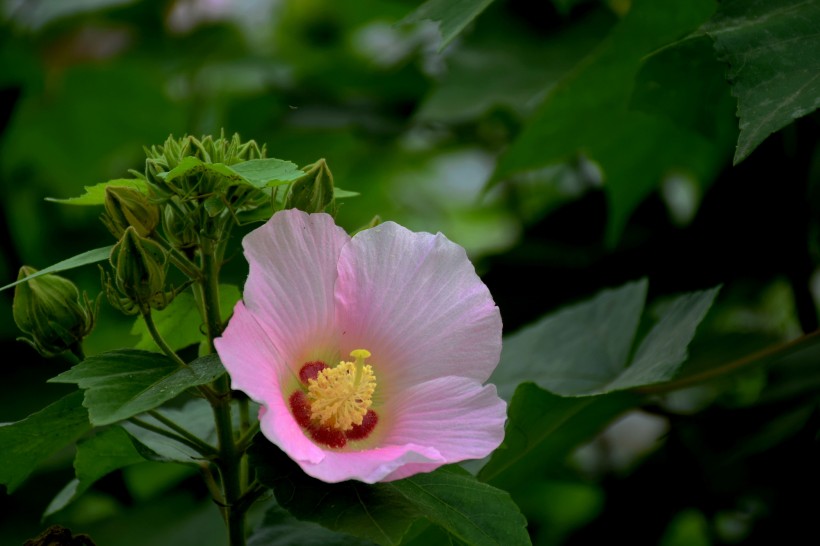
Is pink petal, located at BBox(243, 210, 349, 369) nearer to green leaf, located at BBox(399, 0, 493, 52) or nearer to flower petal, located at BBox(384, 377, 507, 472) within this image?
flower petal, located at BBox(384, 377, 507, 472)

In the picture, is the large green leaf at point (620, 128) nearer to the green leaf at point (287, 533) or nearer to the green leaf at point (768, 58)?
the green leaf at point (768, 58)

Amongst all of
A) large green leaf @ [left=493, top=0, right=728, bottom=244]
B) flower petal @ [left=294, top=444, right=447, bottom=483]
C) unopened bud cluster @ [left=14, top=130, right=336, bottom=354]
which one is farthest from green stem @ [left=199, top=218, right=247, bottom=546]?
large green leaf @ [left=493, top=0, right=728, bottom=244]

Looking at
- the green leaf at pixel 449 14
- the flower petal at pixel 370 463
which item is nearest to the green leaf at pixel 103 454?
the flower petal at pixel 370 463

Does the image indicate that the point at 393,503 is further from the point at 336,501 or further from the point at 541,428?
the point at 541,428

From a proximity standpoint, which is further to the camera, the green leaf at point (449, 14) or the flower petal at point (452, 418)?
the green leaf at point (449, 14)

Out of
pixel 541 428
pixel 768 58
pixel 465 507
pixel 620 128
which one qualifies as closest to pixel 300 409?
pixel 465 507

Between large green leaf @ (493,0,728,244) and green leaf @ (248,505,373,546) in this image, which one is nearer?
green leaf @ (248,505,373,546)

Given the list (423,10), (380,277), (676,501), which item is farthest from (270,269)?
(676,501)

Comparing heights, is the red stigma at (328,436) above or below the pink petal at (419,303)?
below
